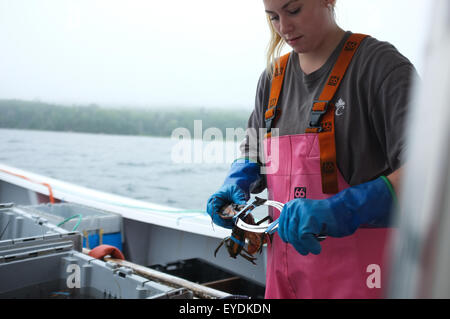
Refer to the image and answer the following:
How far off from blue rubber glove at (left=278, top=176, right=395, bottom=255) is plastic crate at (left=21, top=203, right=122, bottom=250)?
6.37 ft

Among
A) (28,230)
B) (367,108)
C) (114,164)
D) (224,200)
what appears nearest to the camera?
(367,108)

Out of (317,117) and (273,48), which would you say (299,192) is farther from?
(273,48)

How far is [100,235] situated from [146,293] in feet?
5.49

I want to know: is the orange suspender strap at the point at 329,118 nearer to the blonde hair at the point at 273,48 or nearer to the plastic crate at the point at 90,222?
the blonde hair at the point at 273,48

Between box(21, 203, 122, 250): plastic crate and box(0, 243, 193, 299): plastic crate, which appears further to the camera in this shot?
box(21, 203, 122, 250): plastic crate

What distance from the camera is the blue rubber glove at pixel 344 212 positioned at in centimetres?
86

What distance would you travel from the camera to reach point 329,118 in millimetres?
1031

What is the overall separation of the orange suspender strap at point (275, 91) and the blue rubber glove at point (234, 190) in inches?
6.4

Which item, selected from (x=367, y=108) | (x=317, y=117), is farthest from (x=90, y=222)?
(x=367, y=108)

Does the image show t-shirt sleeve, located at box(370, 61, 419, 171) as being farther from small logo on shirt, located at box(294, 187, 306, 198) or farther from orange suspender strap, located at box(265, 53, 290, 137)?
orange suspender strap, located at box(265, 53, 290, 137)

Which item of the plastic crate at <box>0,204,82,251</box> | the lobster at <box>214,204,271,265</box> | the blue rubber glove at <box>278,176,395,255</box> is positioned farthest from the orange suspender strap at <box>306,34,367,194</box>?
the plastic crate at <box>0,204,82,251</box>

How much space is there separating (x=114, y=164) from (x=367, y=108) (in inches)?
261

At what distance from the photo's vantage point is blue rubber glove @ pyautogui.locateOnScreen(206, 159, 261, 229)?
4.16ft

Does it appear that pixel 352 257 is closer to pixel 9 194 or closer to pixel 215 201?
pixel 215 201
